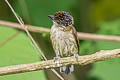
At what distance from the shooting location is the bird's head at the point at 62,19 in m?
5.17

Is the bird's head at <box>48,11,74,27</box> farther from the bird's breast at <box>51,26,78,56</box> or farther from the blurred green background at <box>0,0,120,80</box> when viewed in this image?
the blurred green background at <box>0,0,120,80</box>

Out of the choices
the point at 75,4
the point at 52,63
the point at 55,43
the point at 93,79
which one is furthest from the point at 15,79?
the point at 75,4

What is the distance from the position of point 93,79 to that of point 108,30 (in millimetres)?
690

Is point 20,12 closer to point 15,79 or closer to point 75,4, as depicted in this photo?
point 75,4

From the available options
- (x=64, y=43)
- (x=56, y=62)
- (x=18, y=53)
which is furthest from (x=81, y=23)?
(x=56, y=62)

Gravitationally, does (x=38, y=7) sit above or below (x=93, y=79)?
above

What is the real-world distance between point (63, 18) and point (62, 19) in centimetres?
3

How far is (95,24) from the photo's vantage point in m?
6.40

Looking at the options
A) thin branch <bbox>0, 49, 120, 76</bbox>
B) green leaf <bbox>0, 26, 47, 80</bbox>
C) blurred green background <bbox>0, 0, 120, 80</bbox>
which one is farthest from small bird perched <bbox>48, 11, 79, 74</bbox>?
thin branch <bbox>0, 49, 120, 76</bbox>

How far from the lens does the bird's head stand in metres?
5.17

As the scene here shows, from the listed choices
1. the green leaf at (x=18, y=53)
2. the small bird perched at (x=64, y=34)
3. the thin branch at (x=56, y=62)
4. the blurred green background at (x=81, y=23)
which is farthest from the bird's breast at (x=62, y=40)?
the thin branch at (x=56, y=62)

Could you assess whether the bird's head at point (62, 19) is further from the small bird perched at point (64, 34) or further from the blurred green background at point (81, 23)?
the blurred green background at point (81, 23)

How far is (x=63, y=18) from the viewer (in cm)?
521

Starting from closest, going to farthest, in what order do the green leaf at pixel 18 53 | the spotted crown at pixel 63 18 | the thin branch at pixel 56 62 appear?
the thin branch at pixel 56 62 < the green leaf at pixel 18 53 < the spotted crown at pixel 63 18
